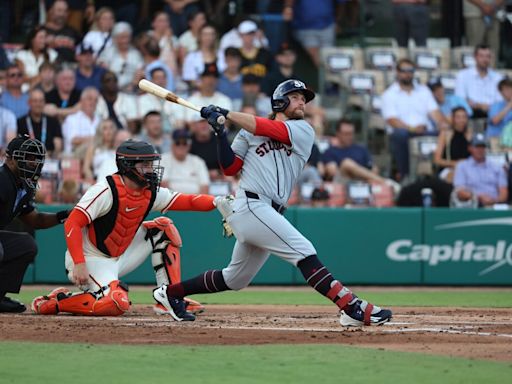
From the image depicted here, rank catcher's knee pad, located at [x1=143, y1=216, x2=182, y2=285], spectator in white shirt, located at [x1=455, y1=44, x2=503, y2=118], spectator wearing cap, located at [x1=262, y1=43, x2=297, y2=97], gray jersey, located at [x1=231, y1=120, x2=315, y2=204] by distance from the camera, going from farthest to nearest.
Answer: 1. spectator in white shirt, located at [x1=455, y1=44, x2=503, y2=118]
2. spectator wearing cap, located at [x1=262, y1=43, x2=297, y2=97]
3. catcher's knee pad, located at [x1=143, y1=216, x2=182, y2=285]
4. gray jersey, located at [x1=231, y1=120, x2=315, y2=204]

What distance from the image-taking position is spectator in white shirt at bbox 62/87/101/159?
15.2 m

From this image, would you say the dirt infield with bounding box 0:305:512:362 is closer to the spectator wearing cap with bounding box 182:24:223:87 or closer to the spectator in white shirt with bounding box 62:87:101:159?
the spectator in white shirt with bounding box 62:87:101:159

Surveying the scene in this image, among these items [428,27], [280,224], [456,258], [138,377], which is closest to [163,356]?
[138,377]

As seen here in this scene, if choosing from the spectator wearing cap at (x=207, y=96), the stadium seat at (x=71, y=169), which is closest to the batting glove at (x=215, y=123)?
the stadium seat at (x=71, y=169)

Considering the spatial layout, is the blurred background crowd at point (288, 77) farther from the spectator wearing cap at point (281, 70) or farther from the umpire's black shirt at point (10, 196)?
the umpire's black shirt at point (10, 196)

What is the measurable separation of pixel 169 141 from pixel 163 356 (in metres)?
8.84

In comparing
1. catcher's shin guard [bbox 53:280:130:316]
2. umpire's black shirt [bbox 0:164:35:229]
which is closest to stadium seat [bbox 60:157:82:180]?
umpire's black shirt [bbox 0:164:35:229]

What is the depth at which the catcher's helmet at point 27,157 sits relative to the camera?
9039 mm

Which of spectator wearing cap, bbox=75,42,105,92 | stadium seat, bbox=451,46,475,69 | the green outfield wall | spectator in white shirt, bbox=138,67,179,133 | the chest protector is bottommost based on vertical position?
the green outfield wall

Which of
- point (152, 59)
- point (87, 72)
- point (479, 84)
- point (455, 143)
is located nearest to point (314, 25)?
point (479, 84)

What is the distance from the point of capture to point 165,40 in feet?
56.3

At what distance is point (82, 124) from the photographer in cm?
1538

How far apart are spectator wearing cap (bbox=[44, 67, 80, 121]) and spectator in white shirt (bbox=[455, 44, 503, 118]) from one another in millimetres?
6179

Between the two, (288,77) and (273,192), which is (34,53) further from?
(273,192)
